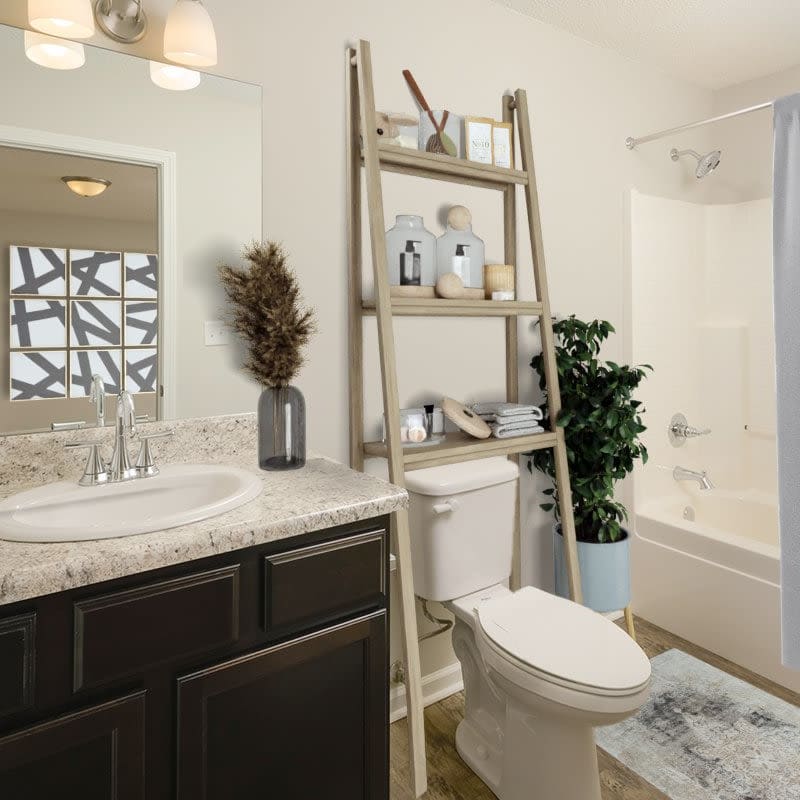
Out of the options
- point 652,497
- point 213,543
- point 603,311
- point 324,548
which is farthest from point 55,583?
point 652,497

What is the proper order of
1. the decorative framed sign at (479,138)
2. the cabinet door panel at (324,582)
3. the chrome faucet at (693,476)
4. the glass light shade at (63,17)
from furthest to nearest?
the chrome faucet at (693,476) < the decorative framed sign at (479,138) < the glass light shade at (63,17) < the cabinet door panel at (324,582)

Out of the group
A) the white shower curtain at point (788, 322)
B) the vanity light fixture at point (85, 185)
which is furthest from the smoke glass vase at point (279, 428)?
the white shower curtain at point (788, 322)

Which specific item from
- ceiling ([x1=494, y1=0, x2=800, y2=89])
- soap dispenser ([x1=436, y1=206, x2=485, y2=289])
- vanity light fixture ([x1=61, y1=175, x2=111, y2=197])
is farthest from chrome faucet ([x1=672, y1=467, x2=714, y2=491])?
vanity light fixture ([x1=61, y1=175, x2=111, y2=197])

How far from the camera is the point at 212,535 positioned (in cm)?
108

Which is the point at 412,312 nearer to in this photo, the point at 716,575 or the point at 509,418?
the point at 509,418

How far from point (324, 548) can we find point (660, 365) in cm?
225

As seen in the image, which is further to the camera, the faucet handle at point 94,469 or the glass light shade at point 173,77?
the glass light shade at point 173,77

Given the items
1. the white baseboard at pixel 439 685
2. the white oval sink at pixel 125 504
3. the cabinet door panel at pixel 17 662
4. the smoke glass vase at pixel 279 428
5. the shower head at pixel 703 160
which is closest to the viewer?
the cabinet door panel at pixel 17 662

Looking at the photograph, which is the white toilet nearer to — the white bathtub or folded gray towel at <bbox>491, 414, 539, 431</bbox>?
folded gray towel at <bbox>491, 414, 539, 431</bbox>

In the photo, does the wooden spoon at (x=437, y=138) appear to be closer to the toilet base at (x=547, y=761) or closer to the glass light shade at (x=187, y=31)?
the glass light shade at (x=187, y=31)

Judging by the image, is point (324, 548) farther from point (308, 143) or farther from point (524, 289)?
point (524, 289)

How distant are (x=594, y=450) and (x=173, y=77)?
1745 millimetres

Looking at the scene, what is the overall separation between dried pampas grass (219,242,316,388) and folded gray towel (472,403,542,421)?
710 mm

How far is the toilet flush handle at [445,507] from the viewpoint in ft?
5.74
